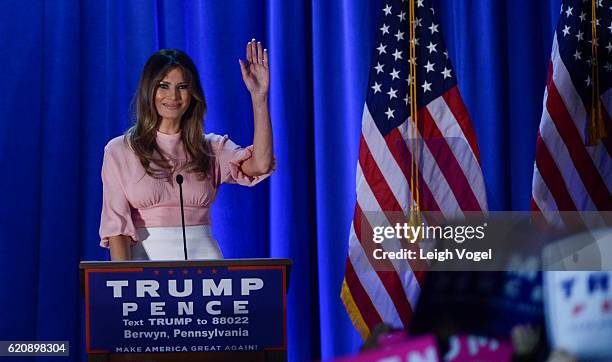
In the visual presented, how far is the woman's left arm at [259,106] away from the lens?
119 inches

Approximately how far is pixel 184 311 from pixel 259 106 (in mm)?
1187

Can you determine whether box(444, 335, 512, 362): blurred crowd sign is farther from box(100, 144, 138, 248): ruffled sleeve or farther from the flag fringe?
the flag fringe

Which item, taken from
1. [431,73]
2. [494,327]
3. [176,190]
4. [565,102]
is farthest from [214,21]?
[494,327]

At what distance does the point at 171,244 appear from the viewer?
2.86 meters

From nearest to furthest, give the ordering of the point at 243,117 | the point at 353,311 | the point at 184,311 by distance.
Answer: the point at 184,311
the point at 353,311
the point at 243,117

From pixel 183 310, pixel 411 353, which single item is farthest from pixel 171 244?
pixel 411 353

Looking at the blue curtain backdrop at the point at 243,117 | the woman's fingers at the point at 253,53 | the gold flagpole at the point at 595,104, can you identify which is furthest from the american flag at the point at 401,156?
the woman's fingers at the point at 253,53

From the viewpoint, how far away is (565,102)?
12.1ft

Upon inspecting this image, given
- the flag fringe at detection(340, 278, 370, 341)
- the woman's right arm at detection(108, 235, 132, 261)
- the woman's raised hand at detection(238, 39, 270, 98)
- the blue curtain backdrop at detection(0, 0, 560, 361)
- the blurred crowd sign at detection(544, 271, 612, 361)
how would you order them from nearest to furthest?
the blurred crowd sign at detection(544, 271, 612, 361)
the woman's right arm at detection(108, 235, 132, 261)
the woman's raised hand at detection(238, 39, 270, 98)
the flag fringe at detection(340, 278, 370, 341)
the blue curtain backdrop at detection(0, 0, 560, 361)

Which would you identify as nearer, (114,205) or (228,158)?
(114,205)

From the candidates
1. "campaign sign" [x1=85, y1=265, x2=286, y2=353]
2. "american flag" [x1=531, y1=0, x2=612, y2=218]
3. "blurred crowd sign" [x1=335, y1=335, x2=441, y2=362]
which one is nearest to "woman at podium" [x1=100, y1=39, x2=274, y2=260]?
"campaign sign" [x1=85, y1=265, x2=286, y2=353]

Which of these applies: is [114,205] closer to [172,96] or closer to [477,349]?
[172,96]

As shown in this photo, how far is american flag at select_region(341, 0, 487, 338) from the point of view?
144 inches

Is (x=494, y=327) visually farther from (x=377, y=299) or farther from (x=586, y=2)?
(x=586, y=2)
